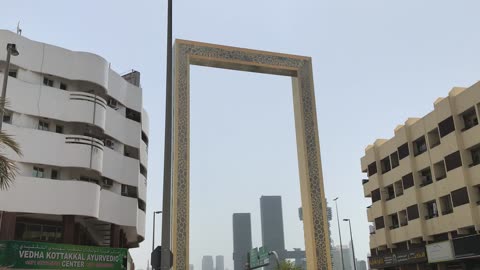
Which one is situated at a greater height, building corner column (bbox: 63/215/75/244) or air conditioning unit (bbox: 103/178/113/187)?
air conditioning unit (bbox: 103/178/113/187)

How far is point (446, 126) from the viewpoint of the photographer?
1478 inches

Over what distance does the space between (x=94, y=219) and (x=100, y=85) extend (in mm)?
9043

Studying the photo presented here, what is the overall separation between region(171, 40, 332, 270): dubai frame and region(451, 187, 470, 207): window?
9.13 m

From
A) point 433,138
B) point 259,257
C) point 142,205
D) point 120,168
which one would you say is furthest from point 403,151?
point 120,168

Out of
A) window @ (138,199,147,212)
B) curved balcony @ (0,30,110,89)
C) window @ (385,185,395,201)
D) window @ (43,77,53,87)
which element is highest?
curved balcony @ (0,30,110,89)

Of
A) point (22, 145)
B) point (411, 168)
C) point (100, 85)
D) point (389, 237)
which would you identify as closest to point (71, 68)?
point (100, 85)

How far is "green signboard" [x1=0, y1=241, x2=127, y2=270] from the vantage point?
26500 millimetres

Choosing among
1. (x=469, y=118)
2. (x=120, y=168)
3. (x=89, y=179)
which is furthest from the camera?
(x=120, y=168)

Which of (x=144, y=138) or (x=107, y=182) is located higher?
(x=144, y=138)

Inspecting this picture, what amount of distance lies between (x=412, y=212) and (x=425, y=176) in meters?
3.22

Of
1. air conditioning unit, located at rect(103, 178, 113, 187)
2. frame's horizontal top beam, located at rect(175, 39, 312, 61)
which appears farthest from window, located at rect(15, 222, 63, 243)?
frame's horizontal top beam, located at rect(175, 39, 312, 61)

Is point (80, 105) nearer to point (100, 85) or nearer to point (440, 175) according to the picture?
point (100, 85)

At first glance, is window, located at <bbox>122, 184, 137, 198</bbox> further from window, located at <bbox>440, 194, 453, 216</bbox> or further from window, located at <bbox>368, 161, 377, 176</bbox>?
window, located at <bbox>368, 161, 377, 176</bbox>

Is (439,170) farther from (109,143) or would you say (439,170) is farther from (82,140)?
(82,140)
